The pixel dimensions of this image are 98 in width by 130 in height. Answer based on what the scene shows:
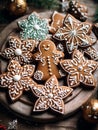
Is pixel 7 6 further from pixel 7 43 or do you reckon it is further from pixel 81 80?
pixel 81 80

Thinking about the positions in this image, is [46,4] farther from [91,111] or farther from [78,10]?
[91,111]

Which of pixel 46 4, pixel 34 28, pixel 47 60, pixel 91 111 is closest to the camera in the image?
pixel 91 111

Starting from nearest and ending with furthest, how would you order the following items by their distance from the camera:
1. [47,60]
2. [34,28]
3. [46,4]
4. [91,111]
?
[91,111] < [47,60] < [34,28] < [46,4]

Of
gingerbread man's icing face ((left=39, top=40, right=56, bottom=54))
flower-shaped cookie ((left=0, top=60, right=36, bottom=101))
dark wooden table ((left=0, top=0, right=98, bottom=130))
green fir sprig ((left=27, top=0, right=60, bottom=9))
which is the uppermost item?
green fir sprig ((left=27, top=0, right=60, bottom=9))

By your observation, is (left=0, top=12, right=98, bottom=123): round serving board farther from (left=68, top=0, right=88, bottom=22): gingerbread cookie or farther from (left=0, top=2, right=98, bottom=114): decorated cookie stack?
(left=68, top=0, right=88, bottom=22): gingerbread cookie

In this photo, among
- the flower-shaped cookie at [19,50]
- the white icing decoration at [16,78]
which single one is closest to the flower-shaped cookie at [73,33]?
the flower-shaped cookie at [19,50]

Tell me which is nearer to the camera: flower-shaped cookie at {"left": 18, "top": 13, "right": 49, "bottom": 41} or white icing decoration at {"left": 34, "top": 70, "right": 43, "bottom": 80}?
white icing decoration at {"left": 34, "top": 70, "right": 43, "bottom": 80}

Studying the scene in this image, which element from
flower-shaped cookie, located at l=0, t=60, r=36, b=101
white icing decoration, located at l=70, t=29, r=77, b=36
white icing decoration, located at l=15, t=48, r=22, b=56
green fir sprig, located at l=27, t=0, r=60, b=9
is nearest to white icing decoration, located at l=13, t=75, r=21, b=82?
flower-shaped cookie, located at l=0, t=60, r=36, b=101

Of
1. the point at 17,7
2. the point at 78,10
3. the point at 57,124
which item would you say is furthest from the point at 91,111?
the point at 17,7
